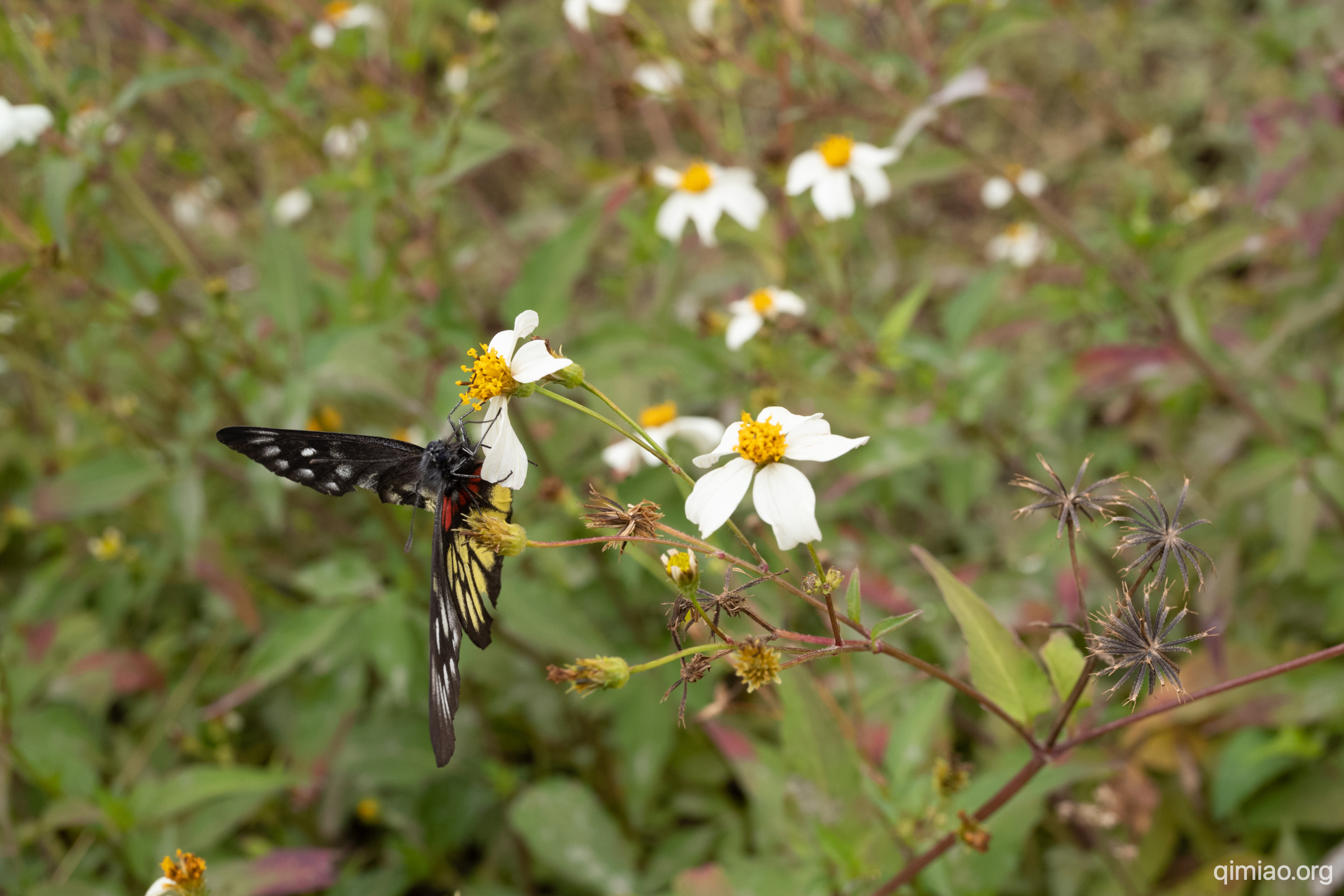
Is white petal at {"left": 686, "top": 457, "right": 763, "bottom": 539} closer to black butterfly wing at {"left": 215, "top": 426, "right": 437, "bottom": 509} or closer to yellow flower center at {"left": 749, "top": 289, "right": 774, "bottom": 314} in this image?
black butterfly wing at {"left": 215, "top": 426, "right": 437, "bottom": 509}

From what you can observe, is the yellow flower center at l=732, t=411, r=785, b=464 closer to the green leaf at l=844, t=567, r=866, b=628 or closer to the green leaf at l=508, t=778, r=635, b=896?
the green leaf at l=844, t=567, r=866, b=628

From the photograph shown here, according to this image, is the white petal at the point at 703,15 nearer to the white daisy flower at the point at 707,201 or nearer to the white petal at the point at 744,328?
the white daisy flower at the point at 707,201

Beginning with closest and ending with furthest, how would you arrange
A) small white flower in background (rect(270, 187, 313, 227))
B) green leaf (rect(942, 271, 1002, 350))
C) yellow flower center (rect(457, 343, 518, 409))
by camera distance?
1. yellow flower center (rect(457, 343, 518, 409))
2. green leaf (rect(942, 271, 1002, 350))
3. small white flower in background (rect(270, 187, 313, 227))

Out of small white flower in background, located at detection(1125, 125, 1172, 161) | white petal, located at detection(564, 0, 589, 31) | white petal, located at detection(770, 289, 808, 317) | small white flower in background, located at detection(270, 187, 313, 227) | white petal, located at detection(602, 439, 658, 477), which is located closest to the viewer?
white petal, located at detection(602, 439, 658, 477)

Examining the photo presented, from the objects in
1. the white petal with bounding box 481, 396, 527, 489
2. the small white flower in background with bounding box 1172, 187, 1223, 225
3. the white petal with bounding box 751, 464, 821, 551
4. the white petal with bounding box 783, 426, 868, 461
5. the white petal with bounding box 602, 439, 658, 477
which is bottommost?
the white petal with bounding box 751, 464, 821, 551

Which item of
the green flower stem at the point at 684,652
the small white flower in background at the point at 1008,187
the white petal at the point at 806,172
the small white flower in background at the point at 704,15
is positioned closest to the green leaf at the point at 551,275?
the white petal at the point at 806,172

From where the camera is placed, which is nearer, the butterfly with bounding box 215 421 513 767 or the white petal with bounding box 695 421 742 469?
the white petal with bounding box 695 421 742 469

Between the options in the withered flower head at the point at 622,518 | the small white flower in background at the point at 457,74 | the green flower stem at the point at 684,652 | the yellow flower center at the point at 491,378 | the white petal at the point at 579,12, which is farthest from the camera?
the small white flower in background at the point at 457,74

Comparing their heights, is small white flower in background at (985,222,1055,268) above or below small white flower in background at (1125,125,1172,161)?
below

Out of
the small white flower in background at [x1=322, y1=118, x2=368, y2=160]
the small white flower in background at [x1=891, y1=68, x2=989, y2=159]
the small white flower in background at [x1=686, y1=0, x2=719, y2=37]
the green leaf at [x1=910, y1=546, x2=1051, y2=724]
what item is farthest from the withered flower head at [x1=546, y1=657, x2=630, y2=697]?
the small white flower in background at [x1=686, y1=0, x2=719, y2=37]
